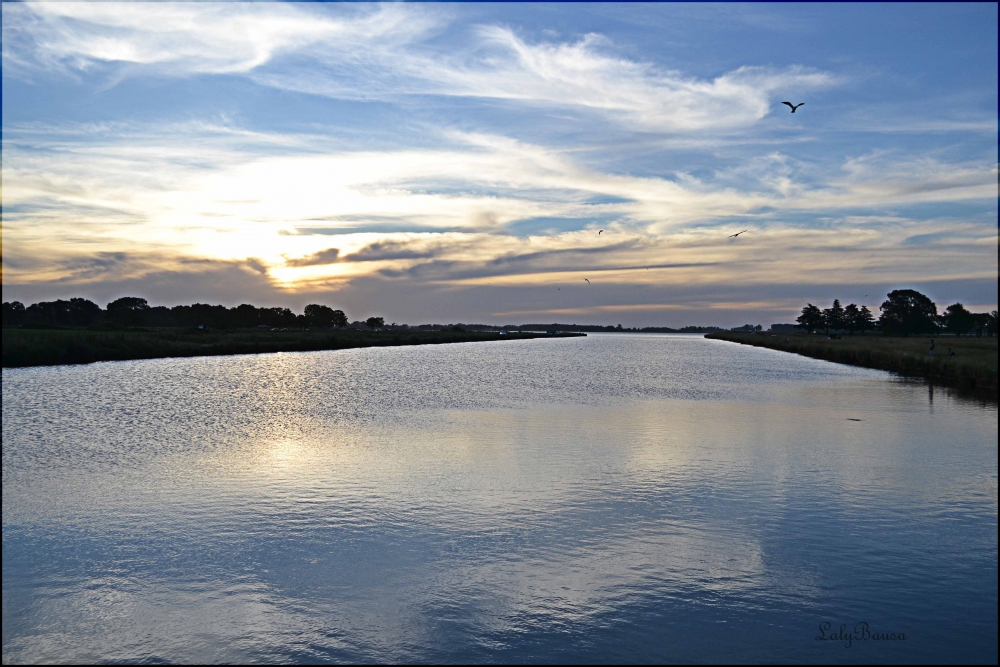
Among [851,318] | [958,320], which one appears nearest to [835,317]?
[851,318]

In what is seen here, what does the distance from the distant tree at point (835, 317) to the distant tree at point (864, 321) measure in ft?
20.2

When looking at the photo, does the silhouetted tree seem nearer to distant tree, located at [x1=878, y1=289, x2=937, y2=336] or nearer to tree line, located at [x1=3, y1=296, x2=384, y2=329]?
tree line, located at [x1=3, y1=296, x2=384, y2=329]

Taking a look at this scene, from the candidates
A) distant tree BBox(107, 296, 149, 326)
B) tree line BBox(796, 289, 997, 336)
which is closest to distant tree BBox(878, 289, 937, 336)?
tree line BBox(796, 289, 997, 336)

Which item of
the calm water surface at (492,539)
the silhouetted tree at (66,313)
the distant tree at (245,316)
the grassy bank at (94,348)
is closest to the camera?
the calm water surface at (492,539)

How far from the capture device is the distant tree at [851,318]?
582 feet

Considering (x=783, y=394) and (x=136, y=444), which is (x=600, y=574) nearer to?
(x=136, y=444)

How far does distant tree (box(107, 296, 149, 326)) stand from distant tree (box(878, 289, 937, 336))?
165m

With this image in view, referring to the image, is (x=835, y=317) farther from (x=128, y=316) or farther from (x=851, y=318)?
(x=128, y=316)

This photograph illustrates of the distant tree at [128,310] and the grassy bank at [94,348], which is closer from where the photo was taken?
the grassy bank at [94,348]

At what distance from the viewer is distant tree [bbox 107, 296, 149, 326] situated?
156875 millimetres

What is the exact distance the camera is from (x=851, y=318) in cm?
17900

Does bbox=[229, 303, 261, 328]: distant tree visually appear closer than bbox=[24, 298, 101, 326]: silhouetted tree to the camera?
No

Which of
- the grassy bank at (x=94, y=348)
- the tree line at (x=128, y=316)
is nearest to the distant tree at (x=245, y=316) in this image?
the tree line at (x=128, y=316)

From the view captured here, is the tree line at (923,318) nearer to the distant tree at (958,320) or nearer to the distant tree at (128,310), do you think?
the distant tree at (958,320)
